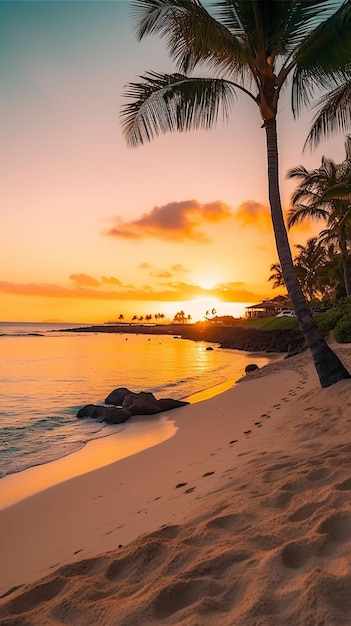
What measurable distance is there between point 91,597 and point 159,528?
1.03 metres

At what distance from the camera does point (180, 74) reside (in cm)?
1052

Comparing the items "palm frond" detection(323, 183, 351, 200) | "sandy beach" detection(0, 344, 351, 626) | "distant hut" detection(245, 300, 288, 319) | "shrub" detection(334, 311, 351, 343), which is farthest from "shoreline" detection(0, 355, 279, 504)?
"distant hut" detection(245, 300, 288, 319)

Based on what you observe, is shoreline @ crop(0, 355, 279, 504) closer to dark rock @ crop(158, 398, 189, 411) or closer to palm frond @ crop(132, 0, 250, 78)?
dark rock @ crop(158, 398, 189, 411)

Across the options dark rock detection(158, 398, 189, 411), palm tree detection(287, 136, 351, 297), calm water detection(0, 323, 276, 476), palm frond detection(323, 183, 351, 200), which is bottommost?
calm water detection(0, 323, 276, 476)

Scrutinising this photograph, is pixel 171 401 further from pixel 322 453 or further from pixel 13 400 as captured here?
pixel 322 453

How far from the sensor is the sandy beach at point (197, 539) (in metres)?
2.29

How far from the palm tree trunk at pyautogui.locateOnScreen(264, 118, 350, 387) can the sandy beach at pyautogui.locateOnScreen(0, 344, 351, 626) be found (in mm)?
2564

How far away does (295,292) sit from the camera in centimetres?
972

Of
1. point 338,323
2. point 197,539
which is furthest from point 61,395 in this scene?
point 338,323

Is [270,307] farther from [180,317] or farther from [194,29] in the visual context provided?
[180,317]

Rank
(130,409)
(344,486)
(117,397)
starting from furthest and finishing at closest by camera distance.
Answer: (117,397) → (130,409) → (344,486)

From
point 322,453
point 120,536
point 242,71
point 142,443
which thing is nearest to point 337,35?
point 242,71

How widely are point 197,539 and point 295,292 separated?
7431mm

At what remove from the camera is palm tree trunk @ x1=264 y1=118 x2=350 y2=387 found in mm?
9397
